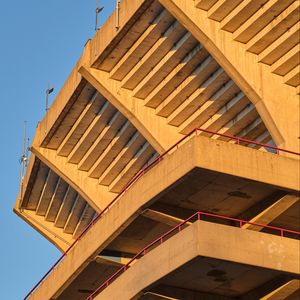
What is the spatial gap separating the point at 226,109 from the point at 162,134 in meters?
3.77

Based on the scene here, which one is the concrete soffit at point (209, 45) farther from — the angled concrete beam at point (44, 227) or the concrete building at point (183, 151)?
the angled concrete beam at point (44, 227)

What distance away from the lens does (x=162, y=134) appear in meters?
41.2

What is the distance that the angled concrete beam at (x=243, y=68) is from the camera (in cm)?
3550

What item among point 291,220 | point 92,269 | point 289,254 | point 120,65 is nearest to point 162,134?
point 120,65

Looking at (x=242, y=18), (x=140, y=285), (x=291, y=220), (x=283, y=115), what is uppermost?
(x=242, y=18)

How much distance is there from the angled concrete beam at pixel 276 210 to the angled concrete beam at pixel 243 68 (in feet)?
13.8

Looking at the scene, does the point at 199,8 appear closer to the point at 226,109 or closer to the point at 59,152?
the point at 226,109

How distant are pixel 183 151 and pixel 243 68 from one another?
685cm

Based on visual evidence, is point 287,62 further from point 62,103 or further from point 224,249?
point 62,103

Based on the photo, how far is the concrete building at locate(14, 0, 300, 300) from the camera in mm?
30234

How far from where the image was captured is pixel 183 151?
30.6 metres

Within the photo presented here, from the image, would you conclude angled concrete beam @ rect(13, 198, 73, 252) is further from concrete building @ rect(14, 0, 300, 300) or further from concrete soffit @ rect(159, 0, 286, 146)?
concrete soffit @ rect(159, 0, 286, 146)

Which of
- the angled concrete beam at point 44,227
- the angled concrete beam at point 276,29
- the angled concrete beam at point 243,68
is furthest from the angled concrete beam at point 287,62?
the angled concrete beam at point 44,227

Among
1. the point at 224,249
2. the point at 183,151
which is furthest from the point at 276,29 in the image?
the point at 224,249
